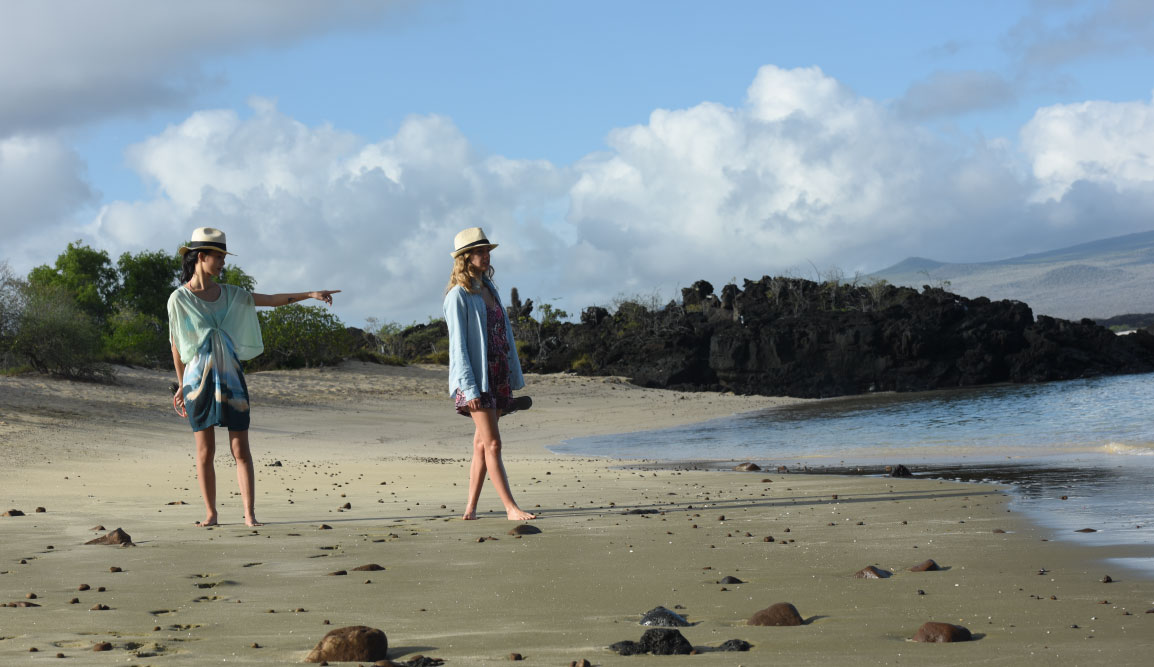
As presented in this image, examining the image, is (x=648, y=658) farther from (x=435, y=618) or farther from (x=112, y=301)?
(x=112, y=301)

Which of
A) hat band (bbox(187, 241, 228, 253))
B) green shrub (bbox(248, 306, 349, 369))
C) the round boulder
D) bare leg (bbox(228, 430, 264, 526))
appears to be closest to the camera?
the round boulder

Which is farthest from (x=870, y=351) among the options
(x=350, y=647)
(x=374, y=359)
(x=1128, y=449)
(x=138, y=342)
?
(x=350, y=647)

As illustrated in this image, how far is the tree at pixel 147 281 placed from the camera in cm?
6231

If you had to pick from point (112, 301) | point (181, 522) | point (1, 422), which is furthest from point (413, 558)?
point (112, 301)

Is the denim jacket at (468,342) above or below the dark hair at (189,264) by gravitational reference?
below

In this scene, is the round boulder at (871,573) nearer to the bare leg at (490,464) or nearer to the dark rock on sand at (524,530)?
the dark rock on sand at (524,530)

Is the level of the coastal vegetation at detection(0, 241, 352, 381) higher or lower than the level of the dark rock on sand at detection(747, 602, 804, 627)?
higher

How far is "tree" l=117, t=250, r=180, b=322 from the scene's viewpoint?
62.3 metres

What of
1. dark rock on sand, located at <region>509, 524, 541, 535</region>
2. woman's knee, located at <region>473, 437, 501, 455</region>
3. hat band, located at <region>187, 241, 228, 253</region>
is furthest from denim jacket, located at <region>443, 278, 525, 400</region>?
hat band, located at <region>187, 241, 228, 253</region>

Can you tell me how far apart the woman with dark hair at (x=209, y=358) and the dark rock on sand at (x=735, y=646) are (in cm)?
469

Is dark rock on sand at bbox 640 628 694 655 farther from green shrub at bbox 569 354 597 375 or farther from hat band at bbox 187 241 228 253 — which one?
green shrub at bbox 569 354 597 375

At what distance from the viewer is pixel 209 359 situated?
7406 millimetres

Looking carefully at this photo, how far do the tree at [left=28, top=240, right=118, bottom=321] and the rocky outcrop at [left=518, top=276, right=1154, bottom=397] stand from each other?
2800 cm

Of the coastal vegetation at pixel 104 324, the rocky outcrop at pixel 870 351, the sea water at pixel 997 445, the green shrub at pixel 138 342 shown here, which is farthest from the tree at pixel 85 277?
the sea water at pixel 997 445
